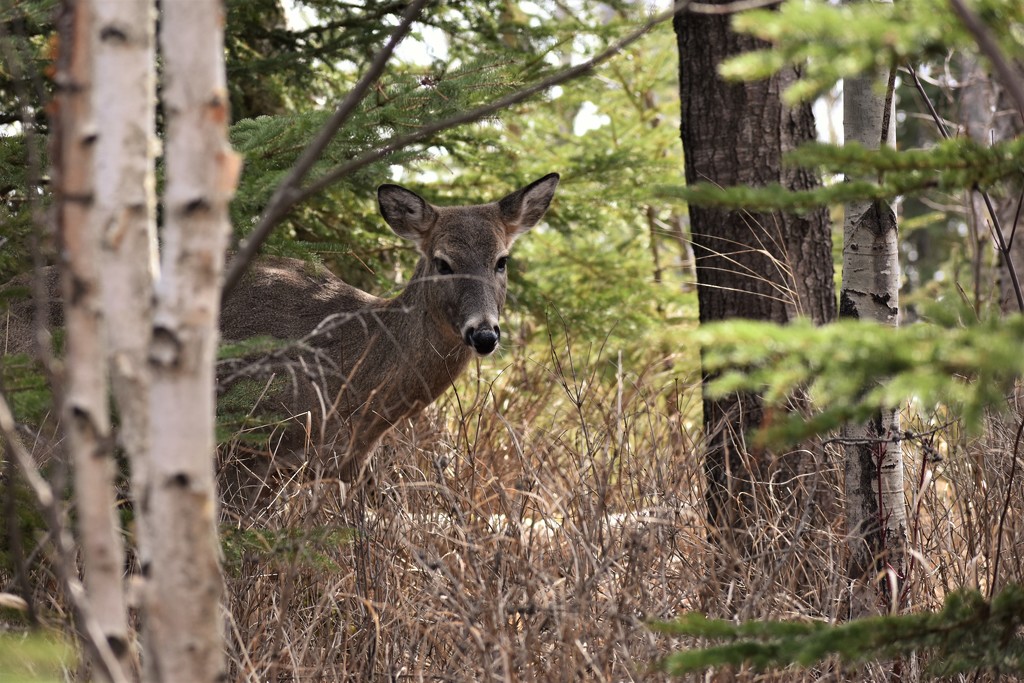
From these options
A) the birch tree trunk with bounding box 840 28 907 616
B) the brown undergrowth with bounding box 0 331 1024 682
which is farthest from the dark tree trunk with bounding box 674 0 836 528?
the birch tree trunk with bounding box 840 28 907 616

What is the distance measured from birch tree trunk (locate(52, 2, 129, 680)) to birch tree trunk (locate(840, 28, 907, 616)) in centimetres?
268

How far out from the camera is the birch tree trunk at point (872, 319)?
146 inches

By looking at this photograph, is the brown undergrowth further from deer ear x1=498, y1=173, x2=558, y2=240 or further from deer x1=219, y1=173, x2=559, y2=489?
deer ear x1=498, y1=173, x2=558, y2=240

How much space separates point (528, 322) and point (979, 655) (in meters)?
6.11

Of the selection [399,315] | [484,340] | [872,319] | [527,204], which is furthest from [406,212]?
[872,319]

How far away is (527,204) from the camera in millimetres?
6082

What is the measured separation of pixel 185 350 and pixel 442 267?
4168 millimetres

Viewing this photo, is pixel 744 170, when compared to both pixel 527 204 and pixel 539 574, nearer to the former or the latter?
pixel 527 204

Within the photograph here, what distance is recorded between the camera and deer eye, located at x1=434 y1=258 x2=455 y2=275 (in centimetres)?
566

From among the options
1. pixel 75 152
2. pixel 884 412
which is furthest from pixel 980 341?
pixel 884 412

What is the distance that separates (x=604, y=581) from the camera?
3283 millimetres

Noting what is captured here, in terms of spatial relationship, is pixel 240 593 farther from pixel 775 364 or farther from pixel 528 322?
pixel 528 322

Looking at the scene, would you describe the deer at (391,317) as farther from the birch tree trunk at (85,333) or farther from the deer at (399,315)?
the birch tree trunk at (85,333)

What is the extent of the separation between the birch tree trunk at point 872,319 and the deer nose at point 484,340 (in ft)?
5.79
